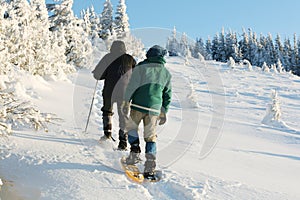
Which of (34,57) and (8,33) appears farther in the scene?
(34,57)

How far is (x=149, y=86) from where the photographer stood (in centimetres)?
482

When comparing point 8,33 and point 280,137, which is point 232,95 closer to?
point 280,137

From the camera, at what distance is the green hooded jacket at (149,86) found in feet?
15.8

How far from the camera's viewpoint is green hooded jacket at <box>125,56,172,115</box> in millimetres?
4809

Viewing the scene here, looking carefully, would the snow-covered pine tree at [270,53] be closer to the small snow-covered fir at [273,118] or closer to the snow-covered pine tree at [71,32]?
the snow-covered pine tree at [71,32]

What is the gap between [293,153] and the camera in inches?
371

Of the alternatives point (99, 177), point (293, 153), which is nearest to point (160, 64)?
point (99, 177)

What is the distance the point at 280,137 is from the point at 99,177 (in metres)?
9.78

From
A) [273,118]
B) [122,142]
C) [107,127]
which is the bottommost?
[273,118]

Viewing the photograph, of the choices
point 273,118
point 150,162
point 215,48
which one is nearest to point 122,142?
point 150,162

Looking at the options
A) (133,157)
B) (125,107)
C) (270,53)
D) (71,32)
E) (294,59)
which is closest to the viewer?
(133,157)

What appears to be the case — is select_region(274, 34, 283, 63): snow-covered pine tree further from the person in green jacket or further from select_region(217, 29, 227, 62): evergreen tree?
the person in green jacket

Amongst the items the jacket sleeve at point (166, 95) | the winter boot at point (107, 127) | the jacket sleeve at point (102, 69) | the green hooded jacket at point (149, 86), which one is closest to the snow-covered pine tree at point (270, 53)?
the jacket sleeve at point (102, 69)

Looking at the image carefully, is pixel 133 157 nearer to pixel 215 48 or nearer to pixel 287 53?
pixel 287 53
